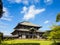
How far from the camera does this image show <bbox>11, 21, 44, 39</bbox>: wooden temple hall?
69.1 meters

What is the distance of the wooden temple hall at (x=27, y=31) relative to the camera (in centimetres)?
6912

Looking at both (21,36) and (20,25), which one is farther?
(20,25)

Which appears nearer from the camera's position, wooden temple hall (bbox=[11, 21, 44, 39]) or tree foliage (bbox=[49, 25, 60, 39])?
tree foliage (bbox=[49, 25, 60, 39])

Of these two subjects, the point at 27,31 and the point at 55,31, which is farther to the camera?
the point at 27,31

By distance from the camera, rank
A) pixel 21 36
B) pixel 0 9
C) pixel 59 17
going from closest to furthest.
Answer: pixel 0 9, pixel 59 17, pixel 21 36

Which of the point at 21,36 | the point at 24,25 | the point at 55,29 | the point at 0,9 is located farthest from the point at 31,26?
the point at 0,9

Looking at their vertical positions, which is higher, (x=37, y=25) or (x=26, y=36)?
(x=37, y=25)

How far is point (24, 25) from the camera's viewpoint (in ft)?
242

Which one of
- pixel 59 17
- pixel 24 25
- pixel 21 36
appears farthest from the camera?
pixel 24 25

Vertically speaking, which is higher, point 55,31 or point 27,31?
point 27,31

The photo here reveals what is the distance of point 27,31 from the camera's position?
7062 cm

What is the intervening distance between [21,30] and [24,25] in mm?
5371

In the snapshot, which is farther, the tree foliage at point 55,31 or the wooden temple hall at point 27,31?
the wooden temple hall at point 27,31

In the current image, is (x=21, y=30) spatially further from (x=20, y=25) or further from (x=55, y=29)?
(x=55, y=29)
